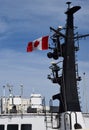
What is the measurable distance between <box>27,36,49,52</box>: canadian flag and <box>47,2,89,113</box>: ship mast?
2.23ft

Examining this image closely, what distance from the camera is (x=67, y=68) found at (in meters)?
27.4

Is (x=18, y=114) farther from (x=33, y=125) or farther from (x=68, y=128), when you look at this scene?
(x=68, y=128)

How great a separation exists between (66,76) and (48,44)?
291 centimetres

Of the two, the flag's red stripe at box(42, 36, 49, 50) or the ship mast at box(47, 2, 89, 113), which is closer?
the ship mast at box(47, 2, 89, 113)

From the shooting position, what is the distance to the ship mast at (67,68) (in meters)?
27.0

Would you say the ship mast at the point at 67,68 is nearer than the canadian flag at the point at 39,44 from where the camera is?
Yes

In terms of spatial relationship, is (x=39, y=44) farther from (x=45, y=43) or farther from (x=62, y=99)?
(x=62, y=99)

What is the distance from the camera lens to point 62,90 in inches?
1076

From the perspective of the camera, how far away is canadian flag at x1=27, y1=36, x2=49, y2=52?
94.4 ft

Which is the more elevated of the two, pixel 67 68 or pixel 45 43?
pixel 45 43

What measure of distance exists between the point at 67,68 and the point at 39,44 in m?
3.43

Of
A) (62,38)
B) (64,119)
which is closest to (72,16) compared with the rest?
(62,38)

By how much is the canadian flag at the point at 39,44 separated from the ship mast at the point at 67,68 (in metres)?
0.68

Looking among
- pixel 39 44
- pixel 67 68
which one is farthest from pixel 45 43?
A: pixel 67 68
